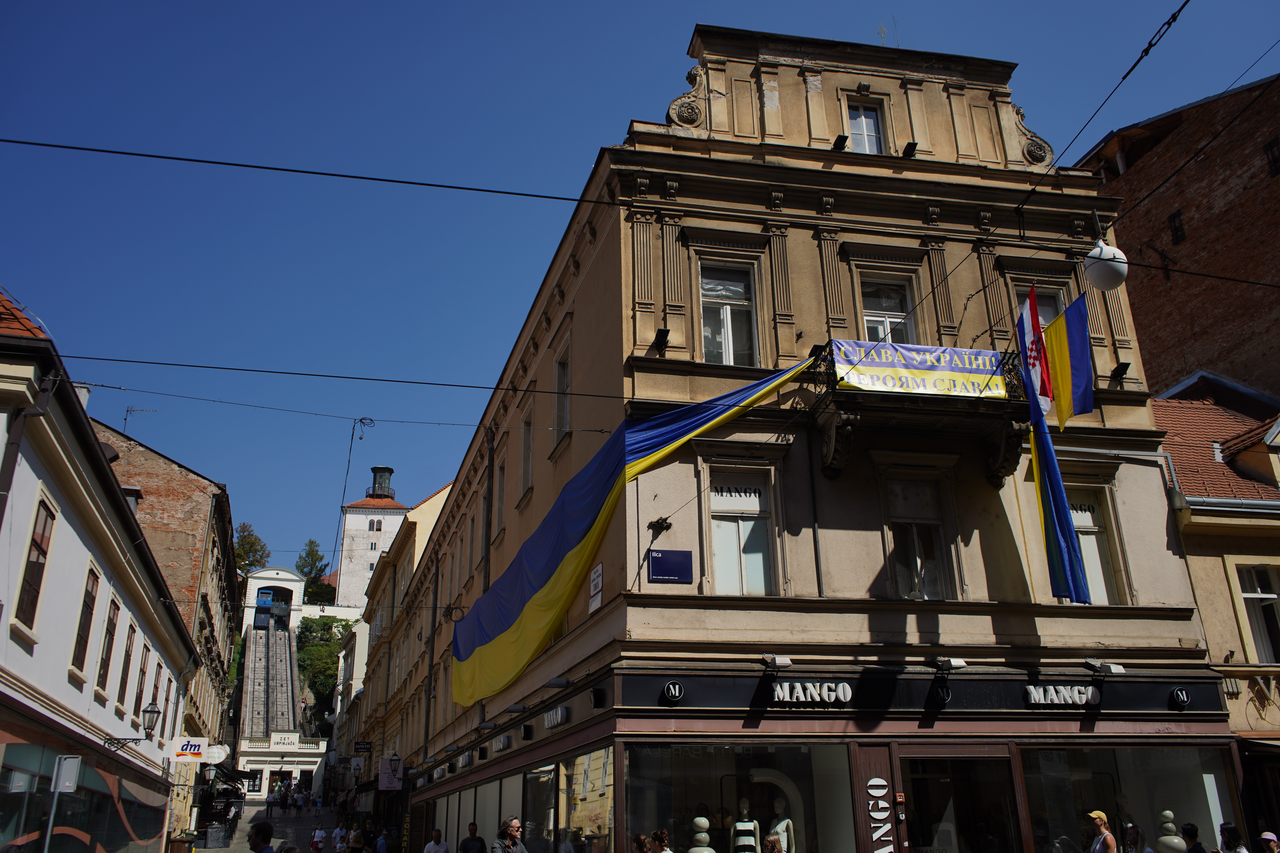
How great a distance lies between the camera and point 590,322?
Result: 51.3ft

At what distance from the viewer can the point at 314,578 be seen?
119 metres

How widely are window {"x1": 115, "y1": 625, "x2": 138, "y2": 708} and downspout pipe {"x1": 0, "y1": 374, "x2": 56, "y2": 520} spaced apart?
10054 millimetres

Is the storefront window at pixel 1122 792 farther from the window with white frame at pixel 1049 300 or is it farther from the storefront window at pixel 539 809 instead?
the window with white frame at pixel 1049 300

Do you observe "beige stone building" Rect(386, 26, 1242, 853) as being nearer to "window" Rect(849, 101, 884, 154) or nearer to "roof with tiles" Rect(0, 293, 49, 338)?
"window" Rect(849, 101, 884, 154)

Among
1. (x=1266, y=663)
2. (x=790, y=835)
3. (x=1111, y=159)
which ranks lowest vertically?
(x=790, y=835)

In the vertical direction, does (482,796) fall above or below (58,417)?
below

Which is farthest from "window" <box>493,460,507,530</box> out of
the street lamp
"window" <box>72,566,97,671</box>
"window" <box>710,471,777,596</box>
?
"window" <box>710,471,777,596</box>

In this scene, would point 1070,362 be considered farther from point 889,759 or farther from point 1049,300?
point 889,759

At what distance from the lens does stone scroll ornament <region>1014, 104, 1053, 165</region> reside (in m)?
16.5

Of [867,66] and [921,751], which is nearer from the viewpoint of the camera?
[921,751]

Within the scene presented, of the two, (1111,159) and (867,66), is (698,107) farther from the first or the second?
(1111,159)

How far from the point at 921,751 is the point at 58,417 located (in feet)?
39.0

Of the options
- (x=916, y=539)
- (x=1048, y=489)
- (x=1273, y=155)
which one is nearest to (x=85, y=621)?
(x=916, y=539)

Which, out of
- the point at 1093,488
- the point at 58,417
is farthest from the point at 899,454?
the point at 58,417
